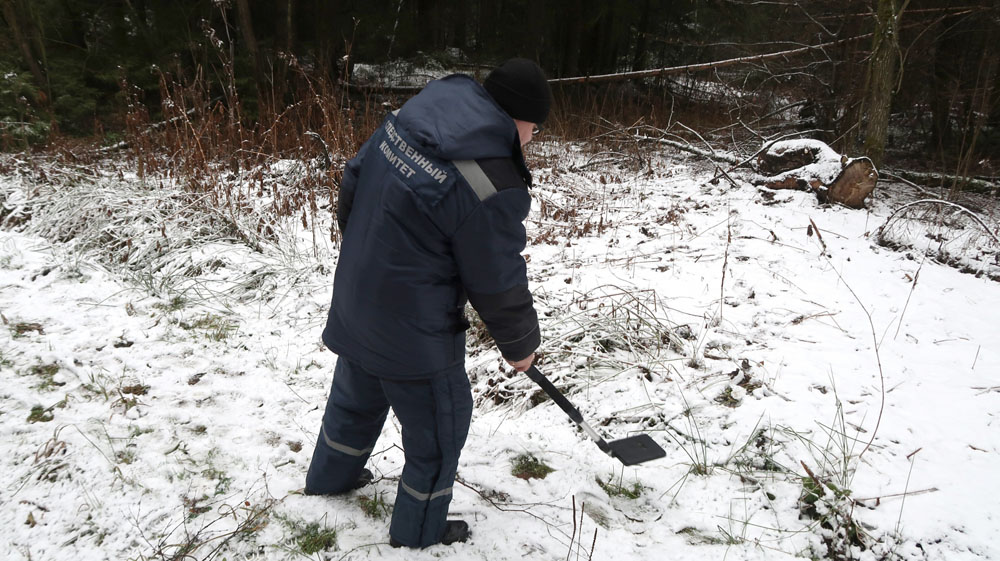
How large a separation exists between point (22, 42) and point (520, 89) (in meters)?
8.64

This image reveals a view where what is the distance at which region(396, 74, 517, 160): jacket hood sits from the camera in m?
1.46

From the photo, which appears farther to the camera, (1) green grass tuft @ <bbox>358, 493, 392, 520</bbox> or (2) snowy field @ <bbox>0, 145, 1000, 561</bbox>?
→ (1) green grass tuft @ <bbox>358, 493, 392, 520</bbox>

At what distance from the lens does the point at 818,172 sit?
19.9 feet

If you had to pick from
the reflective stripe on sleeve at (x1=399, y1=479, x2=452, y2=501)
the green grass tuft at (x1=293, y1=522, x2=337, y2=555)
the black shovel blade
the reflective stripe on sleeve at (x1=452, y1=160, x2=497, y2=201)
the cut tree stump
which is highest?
the reflective stripe on sleeve at (x1=452, y1=160, x2=497, y2=201)

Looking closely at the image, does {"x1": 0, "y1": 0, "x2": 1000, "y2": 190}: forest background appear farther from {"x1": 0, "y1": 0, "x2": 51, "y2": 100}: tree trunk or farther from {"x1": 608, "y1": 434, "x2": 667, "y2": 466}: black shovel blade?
{"x1": 608, "y1": 434, "x2": 667, "y2": 466}: black shovel blade

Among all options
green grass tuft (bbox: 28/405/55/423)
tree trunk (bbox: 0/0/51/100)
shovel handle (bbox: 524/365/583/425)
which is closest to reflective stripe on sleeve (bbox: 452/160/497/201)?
shovel handle (bbox: 524/365/583/425)

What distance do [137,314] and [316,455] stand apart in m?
2.33

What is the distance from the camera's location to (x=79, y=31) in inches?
341

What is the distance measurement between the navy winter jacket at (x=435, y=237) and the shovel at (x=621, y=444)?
18.4 inches

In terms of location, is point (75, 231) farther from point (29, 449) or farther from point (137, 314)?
point (29, 449)

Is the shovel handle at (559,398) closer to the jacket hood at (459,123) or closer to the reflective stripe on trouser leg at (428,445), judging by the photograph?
the reflective stripe on trouser leg at (428,445)

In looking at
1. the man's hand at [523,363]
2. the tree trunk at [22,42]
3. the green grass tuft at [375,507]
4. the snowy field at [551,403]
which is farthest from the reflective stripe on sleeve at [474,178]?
the tree trunk at [22,42]

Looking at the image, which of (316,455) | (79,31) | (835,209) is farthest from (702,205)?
(79,31)

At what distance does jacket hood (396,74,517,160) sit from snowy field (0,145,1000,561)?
142cm
